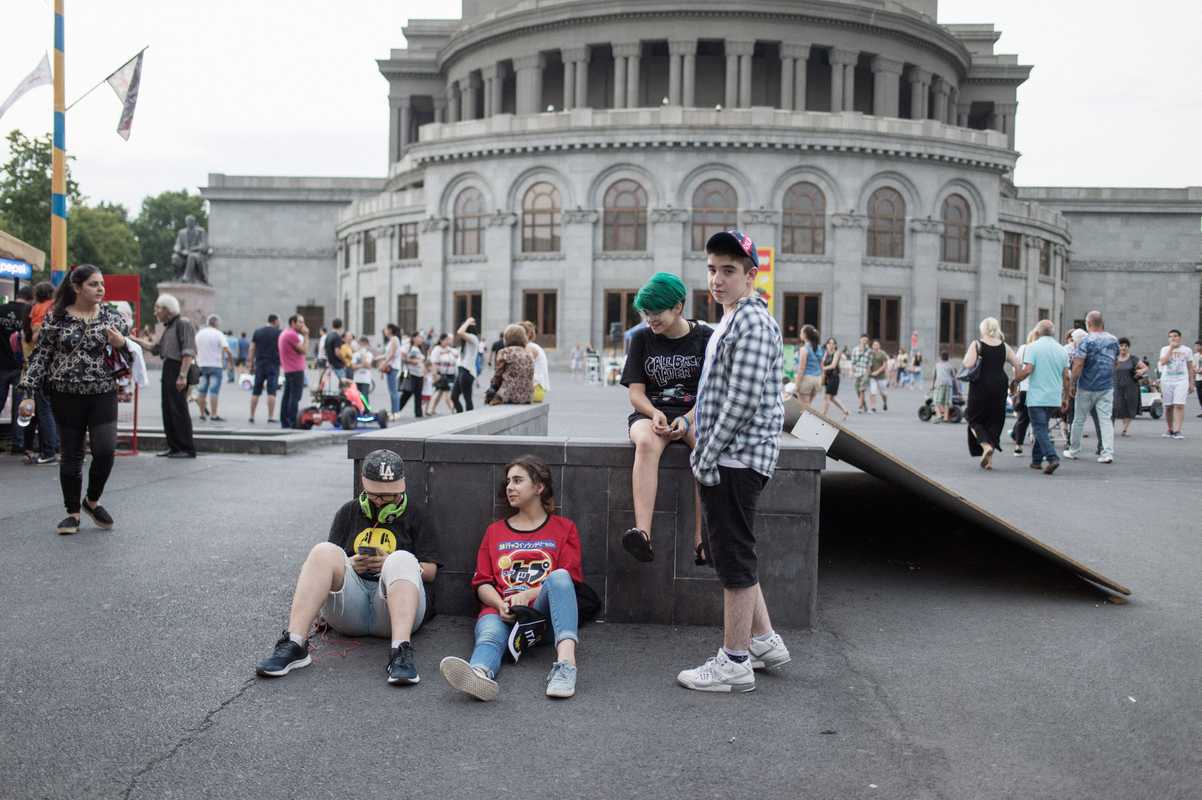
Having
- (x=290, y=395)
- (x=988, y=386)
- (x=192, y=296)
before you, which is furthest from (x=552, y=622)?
(x=192, y=296)

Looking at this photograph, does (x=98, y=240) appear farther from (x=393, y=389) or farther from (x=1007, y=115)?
(x=1007, y=115)

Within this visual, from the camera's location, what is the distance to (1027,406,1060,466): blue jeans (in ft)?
43.5

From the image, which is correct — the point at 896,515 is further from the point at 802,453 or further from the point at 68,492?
the point at 68,492

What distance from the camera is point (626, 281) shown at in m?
47.0

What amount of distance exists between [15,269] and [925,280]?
Result: 40.3 meters

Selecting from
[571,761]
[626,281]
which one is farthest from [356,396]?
[626,281]

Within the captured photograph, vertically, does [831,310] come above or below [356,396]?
above

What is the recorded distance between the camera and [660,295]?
215 inches

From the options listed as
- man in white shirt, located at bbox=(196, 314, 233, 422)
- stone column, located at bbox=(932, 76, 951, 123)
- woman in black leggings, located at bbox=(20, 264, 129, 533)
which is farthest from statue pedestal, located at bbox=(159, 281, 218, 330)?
stone column, located at bbox=(932, 76, 951, 123)

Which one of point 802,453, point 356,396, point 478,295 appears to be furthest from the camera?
point 478,295

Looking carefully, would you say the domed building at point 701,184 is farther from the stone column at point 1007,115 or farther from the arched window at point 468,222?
the stone column at point 1007,115

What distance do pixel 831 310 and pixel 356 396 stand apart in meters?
33.1

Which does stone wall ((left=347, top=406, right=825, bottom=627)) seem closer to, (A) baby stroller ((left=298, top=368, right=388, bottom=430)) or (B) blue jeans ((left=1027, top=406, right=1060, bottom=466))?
(B) blue jeans ((left=1027, top=406, right=1060, bottom=466))

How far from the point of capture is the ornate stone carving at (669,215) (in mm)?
45719
